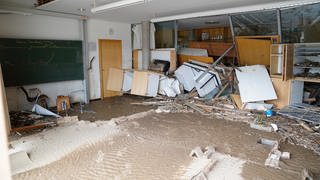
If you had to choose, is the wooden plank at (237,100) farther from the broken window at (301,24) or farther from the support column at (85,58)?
the support column at (85,58)

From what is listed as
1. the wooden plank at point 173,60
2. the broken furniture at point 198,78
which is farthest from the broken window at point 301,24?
the wooden plank at point 173,60

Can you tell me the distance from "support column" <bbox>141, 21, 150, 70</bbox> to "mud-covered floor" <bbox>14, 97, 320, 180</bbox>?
3698mm

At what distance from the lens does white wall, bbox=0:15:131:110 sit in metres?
5.92

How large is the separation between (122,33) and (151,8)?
2.69 m

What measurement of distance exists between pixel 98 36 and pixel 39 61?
2147mm

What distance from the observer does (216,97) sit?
6703 millimetres

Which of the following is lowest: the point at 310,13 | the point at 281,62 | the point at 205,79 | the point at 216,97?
the point at 216,97

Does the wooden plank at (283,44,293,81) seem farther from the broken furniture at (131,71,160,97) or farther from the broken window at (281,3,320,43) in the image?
the broken furniture at (131,71,160,97)

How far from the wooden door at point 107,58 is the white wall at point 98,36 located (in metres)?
0.14

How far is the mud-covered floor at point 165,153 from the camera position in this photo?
3.12m

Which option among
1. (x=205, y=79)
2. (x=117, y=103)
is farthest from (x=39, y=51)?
(x=205, y=79)

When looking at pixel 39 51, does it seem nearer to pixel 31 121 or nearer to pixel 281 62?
pixel 31 121

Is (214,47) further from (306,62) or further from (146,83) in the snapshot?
(306,62)

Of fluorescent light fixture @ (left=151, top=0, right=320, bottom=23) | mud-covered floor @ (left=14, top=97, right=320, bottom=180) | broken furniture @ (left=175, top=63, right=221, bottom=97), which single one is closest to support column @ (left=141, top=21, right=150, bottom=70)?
fluorescent light fixture @ (left=151, top=0, right=320, bottom=23)
